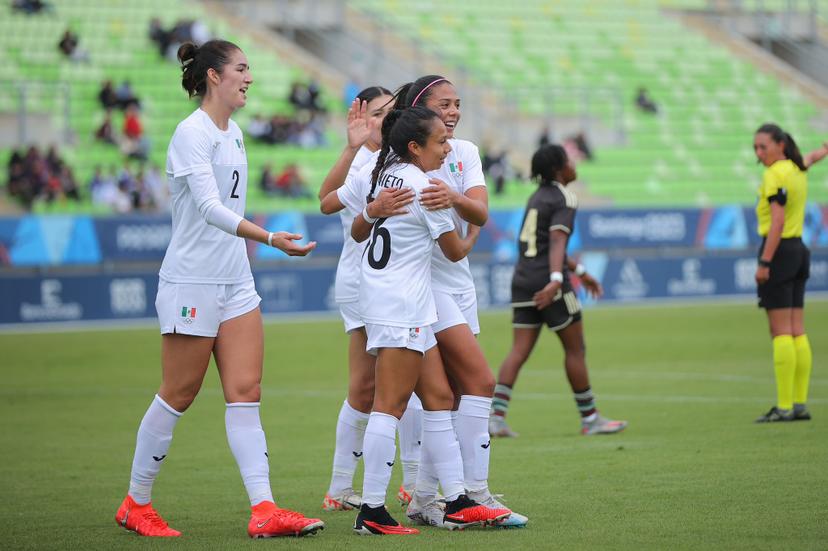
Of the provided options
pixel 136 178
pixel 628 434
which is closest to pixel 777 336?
pixel 628 434

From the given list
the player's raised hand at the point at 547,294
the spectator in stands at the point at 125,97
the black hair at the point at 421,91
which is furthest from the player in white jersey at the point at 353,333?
the spectator in stands at the point at 125,97

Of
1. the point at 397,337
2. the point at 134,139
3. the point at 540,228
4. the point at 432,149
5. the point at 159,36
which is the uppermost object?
the point at 159,36

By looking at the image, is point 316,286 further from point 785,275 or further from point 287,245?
point 287,245

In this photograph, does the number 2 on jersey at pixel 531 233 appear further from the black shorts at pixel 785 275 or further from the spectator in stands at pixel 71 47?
the spectator in stands at pixel 71 47

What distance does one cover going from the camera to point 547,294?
1035cm

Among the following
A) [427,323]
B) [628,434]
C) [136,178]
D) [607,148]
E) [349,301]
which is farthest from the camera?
[607,148]

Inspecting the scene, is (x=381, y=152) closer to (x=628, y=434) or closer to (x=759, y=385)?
(x=628, y=434)

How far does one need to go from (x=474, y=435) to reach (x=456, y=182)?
1305 mm

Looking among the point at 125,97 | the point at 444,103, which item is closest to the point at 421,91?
the point at 444,103

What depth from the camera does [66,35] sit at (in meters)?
28.6

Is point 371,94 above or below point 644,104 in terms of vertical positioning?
below

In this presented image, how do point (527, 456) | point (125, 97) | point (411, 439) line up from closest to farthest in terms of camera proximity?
point (411, 439) → point (527, 456) → point (125, 97)

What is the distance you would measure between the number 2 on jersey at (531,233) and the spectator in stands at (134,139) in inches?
676

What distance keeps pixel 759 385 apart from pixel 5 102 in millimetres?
18264
